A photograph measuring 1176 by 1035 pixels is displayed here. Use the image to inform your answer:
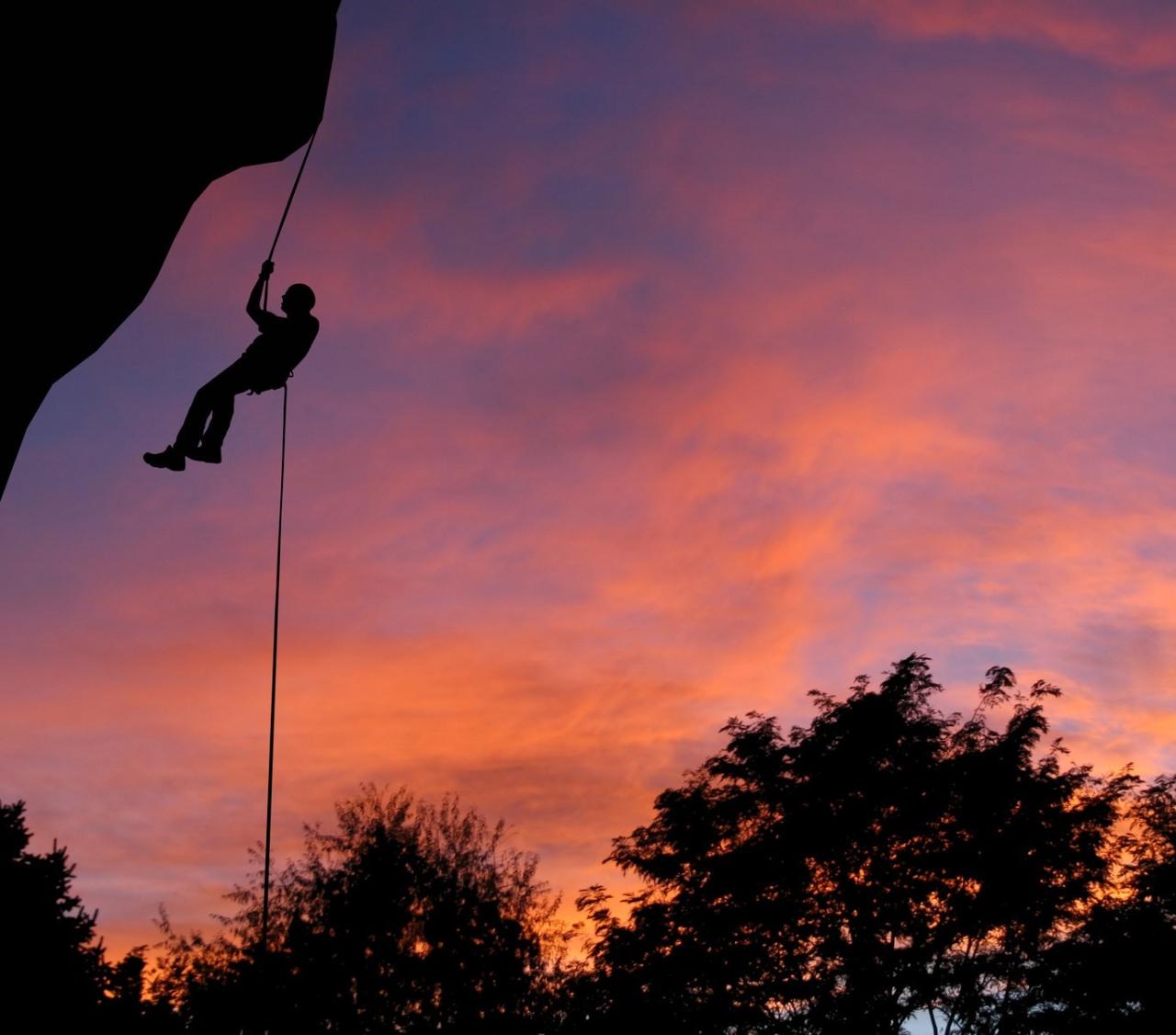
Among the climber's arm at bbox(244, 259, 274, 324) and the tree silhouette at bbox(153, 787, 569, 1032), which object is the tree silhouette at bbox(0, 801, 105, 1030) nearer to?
the tree silhouette at bbox(153, 787, 569, 1032)

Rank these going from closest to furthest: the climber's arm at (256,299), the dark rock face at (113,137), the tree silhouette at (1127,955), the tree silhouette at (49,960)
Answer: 1. the dark rock face at (113,137)
2. the climber's arm at (256,299)
3. the tree silhouette at (1127,955)
4. the tree silhouette at (49,960)

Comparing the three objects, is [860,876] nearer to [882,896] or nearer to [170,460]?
[882,896]

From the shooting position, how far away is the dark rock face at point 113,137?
22.2 ft

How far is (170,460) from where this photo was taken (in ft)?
34.6

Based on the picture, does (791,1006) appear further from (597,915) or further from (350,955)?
(350,955)

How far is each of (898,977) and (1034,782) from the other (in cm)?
569

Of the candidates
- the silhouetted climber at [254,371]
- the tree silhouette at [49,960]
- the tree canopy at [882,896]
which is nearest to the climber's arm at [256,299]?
the silhouetted climber at [254,371]

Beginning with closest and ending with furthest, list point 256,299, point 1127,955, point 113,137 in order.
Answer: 1. point 113,137
2. point 256,299
3. point 1127,955

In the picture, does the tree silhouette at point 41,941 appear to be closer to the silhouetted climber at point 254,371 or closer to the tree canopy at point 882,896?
the tree canopy at point 882,896

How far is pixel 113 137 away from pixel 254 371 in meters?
3.37

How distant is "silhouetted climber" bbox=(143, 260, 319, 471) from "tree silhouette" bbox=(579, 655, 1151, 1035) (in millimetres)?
22814

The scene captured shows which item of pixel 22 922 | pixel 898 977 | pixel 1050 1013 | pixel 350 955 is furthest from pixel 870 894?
pixel 22 922

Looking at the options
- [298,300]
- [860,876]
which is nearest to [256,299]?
[298,300]

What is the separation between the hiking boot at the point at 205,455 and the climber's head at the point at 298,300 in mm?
1329
